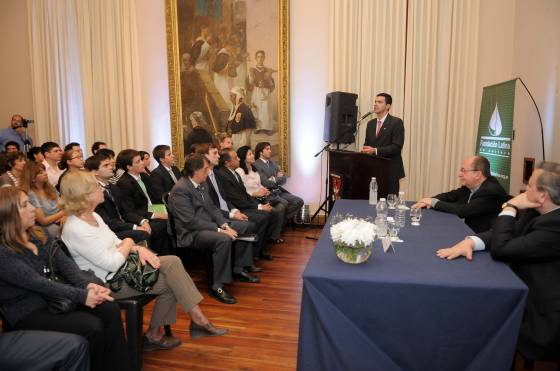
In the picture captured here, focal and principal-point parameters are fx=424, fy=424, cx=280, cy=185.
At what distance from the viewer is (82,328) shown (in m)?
2.34

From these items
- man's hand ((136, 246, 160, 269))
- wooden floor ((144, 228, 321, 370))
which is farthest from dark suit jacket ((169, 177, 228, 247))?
man's hand ((136, 246, 160, 269))

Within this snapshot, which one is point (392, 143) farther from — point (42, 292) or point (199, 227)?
point (42, 292)

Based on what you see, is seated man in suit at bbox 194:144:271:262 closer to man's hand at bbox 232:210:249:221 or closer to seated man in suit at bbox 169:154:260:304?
man's hand at bbox 232:210:249:221

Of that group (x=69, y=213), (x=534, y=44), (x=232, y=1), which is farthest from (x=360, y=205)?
(x=232, y=1)

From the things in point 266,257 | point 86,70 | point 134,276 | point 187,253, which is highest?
point 86,70

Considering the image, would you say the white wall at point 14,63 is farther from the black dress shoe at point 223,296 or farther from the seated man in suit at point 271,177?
the black dress shoe at point 223,296

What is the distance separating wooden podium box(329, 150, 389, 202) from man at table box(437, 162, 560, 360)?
246cm

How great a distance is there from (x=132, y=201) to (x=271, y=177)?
2.56m

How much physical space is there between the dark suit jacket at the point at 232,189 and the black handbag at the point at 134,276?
227 centimetres

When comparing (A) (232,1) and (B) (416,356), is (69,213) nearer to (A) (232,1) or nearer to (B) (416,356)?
(B) (416,356)

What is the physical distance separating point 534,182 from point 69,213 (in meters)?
2.85

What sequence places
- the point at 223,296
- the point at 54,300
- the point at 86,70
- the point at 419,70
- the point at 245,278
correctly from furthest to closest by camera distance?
the point at 86,70 < the point at 419,70 < the point at 245,278 < the point at 223,296 < the point at 54,300

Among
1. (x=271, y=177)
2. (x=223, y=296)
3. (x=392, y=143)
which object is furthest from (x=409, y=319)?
(x=271, y=177)

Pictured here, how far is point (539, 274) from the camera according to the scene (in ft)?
7.66
